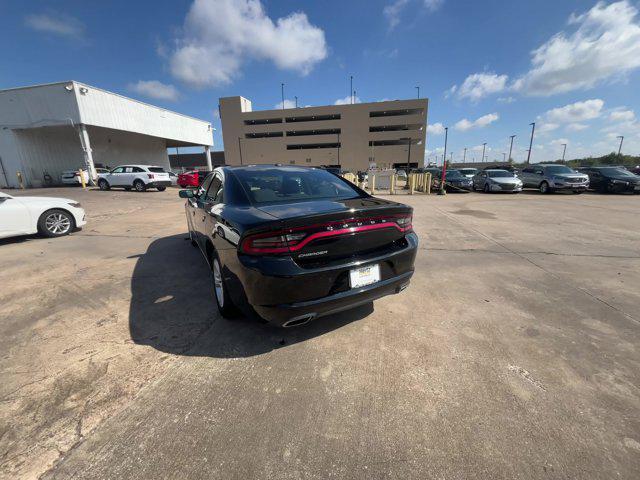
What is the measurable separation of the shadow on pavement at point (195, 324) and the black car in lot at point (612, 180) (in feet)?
64.5

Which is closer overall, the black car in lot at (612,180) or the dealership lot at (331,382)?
the dealership lot at (331,382)

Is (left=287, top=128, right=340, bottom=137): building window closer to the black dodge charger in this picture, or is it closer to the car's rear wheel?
the car's rear wheel

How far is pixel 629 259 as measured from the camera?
4660mm

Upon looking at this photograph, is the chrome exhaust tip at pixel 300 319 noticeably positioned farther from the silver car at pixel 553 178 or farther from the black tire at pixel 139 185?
the black tire at pixel 139 185

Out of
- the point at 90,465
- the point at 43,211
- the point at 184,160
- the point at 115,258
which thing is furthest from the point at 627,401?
the point at 184,160

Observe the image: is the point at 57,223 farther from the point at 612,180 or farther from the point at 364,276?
the point at 612,180

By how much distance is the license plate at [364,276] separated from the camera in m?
2.27

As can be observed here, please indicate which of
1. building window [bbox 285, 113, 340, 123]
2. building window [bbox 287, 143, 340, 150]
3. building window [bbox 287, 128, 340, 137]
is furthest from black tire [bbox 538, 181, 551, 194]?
building window [bbox 285, 113, 340, 123]

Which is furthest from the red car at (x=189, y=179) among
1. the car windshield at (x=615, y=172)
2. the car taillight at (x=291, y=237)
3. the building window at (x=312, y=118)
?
the building window at (x=312, y=118)

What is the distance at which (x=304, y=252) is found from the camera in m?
2.13

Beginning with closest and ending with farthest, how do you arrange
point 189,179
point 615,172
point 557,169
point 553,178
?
point 553,178, point 615,172, point 557,169, point 189,179

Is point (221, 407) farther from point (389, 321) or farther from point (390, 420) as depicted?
point (389, 321)

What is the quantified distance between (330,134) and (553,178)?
1981 inches

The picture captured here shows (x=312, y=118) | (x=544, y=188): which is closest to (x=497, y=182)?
(x=544, y=188)
